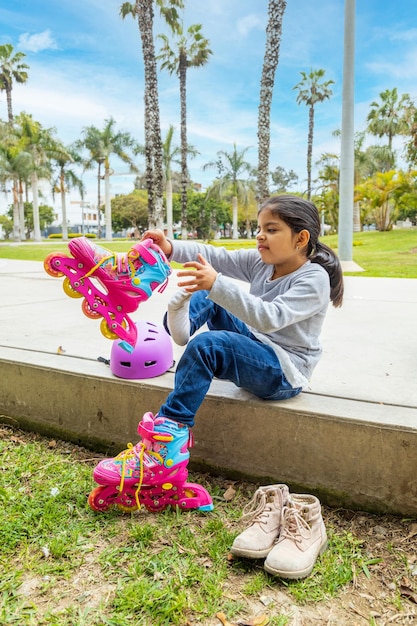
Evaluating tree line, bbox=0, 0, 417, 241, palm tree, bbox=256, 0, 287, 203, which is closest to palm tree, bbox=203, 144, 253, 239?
tree line, bbox=0, 0, 417, 241

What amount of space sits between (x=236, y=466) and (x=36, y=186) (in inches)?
1439

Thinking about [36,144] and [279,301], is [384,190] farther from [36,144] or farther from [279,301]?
[279,301]

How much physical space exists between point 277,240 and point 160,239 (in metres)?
0.52

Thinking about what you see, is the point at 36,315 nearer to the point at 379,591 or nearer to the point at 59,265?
the point at 59,265

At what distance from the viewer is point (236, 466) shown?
2291 millimetres

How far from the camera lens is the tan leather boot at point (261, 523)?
1722mm

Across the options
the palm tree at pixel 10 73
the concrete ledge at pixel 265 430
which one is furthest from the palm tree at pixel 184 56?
the concrete ledge at pixel 265 430

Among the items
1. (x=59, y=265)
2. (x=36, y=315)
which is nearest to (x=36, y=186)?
(x=36, y=315)

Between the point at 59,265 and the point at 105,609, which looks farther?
the point at 59,265

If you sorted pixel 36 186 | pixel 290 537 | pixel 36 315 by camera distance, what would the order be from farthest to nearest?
pixel 36 186, pixel 36 315, pixel 290 537

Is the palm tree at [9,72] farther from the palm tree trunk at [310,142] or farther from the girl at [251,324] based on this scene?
the girl at [251,324]

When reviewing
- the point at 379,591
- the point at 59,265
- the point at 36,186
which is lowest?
the point at 379,591

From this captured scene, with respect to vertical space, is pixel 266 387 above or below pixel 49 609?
above

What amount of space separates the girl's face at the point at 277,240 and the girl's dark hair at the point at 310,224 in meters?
0.02
